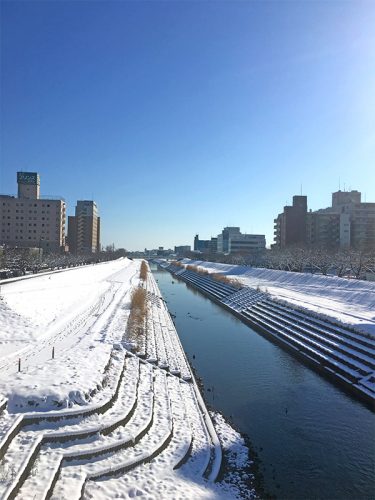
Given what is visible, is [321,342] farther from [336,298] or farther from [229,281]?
[229,281]

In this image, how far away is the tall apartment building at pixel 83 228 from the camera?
17962 centimetres

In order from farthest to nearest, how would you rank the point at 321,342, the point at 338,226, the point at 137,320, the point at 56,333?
the point at 338,226, the point at 137,320, the point at 321,342, the point at 56,333

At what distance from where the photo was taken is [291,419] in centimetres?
1477

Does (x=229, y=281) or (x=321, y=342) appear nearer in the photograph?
(x=321, y=342)

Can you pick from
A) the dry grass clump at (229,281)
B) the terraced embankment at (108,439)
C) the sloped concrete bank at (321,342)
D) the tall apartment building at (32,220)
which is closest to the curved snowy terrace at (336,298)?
the sloped concrete bank at (321,342)

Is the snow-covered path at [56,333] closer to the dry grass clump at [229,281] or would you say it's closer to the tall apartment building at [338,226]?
the dry grass clump at [229,281]

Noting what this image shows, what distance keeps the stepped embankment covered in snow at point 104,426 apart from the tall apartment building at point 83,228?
6445 inches

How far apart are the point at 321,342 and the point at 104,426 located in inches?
652

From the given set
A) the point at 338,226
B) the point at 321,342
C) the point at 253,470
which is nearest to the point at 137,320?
the point at 321,342

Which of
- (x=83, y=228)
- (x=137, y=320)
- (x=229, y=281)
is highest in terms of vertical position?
(x=83, y=228)

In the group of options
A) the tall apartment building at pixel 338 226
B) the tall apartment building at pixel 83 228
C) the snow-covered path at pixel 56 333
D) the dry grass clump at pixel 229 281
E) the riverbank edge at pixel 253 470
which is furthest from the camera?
the tall apartment building at pixel 83 228

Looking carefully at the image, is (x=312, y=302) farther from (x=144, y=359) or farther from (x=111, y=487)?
(x=111, y=487)

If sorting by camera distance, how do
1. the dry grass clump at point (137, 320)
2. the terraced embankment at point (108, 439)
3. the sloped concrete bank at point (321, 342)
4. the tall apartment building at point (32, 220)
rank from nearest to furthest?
1. the terraced embankment at point (108, 439)
2. the sloped concrete bank at point (321, 342)
3. the dry grass clump at point (137, 320)
4. the tall apartment building at point (32, 220)

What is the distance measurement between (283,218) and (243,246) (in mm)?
43041
